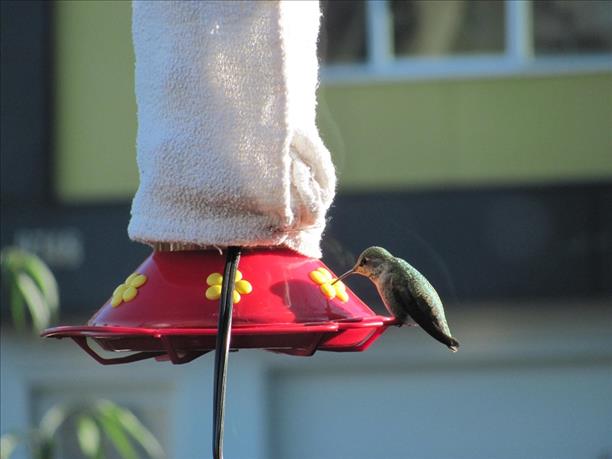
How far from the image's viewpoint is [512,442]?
5480mm

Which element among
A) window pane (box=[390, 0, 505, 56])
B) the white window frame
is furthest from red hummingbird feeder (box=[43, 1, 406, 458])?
window pane (box=[390, 0, 505, 56])

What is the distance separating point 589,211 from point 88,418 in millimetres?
3521

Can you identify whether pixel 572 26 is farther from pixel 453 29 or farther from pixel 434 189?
pixel 434 189

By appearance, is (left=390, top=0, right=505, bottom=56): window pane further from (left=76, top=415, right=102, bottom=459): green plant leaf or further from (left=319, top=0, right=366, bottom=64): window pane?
(left=76, top=415, right=102, bottom=459): green plant leaf

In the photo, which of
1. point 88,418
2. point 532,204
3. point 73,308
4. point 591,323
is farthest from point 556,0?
point 88,418

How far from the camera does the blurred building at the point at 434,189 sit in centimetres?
530

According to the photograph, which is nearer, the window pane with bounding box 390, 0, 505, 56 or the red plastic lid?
the red plastic lid

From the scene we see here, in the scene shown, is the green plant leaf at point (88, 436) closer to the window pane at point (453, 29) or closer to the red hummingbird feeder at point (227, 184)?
the red hummingbird feeder at point (227, 184)

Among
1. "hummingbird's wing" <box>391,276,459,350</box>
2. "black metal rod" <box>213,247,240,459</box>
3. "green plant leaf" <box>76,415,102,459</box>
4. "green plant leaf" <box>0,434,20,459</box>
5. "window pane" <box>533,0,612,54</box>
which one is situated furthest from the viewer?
"window pane" <box>533,0,612,54</box>

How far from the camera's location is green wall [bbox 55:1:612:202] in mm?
5324

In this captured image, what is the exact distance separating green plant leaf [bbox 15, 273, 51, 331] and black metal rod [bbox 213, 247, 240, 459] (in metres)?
1.01

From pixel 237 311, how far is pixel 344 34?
4379mm

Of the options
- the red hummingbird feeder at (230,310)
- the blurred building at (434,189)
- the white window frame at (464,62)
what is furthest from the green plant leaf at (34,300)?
the white window frame at (464,62)

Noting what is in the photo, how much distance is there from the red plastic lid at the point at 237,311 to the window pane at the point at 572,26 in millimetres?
4376
